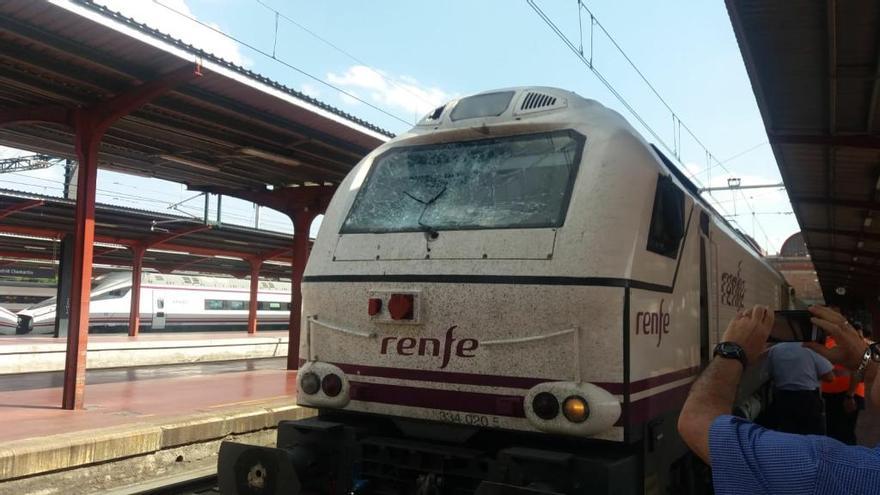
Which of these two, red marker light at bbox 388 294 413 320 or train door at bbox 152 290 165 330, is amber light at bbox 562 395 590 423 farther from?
train door at bbox 152 290 165 330

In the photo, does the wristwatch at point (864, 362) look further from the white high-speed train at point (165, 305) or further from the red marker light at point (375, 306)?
the white high-speed train at point (165, 305)

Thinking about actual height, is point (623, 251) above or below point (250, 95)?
below

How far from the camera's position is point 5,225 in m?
17.3

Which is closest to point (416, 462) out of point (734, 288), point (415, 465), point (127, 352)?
point (415, 465)

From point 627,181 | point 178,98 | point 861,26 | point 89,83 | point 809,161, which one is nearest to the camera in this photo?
point 627,181

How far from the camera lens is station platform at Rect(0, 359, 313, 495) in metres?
6.38

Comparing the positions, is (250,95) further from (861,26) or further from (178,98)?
(861,26)

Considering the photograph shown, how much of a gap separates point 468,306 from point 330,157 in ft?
31.0

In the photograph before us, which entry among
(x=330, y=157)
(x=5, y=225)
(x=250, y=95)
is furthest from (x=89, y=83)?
(x=5, y=225)

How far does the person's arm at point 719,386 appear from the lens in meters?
1.79

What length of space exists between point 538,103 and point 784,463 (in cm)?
315

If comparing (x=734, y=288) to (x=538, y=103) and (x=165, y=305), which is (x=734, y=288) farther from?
(x=165, y=305)

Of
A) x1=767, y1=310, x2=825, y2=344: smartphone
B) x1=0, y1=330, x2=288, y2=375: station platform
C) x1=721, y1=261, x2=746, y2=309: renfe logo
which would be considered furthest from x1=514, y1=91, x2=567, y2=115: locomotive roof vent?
x1=0, y1=330, x2=288, y2=375: station platform

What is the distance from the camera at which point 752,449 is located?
1594mm
